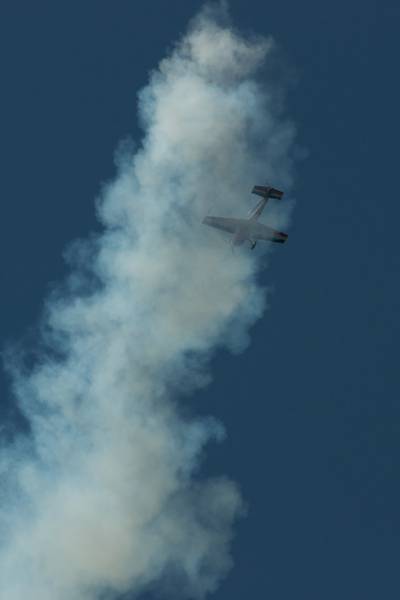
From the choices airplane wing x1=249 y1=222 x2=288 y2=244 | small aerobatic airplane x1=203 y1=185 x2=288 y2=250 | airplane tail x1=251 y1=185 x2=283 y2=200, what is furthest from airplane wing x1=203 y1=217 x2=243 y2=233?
airplane tail x1=251 y1=185 x2=283 y2=200

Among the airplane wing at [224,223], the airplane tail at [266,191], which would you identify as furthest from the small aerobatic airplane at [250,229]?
the airplane tail at [266,191]

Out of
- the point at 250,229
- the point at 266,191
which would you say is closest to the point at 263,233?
the point at 250,229

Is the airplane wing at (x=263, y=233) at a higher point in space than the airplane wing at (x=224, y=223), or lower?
higher

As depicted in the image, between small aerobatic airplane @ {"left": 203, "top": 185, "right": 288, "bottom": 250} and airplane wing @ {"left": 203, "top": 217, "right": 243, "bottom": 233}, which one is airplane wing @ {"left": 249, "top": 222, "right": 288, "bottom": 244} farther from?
airplane wing @ {"left": 203, "top": 217, "right": 243, "bottom": 233}

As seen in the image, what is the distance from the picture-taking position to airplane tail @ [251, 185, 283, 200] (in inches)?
4328

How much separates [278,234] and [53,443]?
31843 mm

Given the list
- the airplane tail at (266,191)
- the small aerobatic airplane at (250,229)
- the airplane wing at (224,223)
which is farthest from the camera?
the small aerobatic airplane at (250,229)

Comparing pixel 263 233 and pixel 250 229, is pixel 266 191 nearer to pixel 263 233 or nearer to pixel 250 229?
pixel 250 229

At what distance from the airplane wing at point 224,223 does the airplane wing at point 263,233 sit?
1.59 meters

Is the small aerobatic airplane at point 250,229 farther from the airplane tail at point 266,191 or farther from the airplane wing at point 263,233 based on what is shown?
the airplane tail at point 266,191

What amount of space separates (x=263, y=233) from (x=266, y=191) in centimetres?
650

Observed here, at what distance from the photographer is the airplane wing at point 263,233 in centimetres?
11506

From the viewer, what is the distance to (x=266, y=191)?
110 m

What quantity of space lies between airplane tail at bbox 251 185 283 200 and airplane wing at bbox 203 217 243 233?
5020mm
